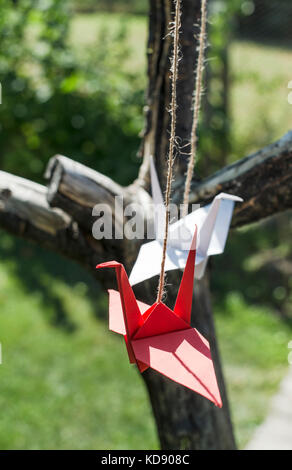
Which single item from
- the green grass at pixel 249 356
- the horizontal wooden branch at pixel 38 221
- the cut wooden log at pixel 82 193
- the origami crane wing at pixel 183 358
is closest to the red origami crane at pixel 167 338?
the origami crane wing at pixel 183 358

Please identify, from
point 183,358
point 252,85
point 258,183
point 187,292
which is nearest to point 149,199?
point 258,183

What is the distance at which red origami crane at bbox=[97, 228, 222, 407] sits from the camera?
93 cm

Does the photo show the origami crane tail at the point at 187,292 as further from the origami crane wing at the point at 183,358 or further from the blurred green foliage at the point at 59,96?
the blurred green foliage at the point at 59,96

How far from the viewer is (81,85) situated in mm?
4141

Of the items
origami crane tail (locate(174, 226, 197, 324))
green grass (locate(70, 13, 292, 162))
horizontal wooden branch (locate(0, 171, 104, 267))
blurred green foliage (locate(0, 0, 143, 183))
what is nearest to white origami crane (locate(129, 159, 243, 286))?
origami crane tail (locate(174, 226, 197, 324))

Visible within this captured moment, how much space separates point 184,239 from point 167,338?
24cm

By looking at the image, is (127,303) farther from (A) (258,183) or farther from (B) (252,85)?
(B) (252,85)

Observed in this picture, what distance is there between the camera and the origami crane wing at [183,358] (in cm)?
91

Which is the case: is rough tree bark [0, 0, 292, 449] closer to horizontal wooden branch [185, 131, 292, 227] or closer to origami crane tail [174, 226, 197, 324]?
horizontal wooden branch [185, 131, 292, 227]

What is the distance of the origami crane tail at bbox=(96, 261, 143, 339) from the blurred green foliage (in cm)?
293
